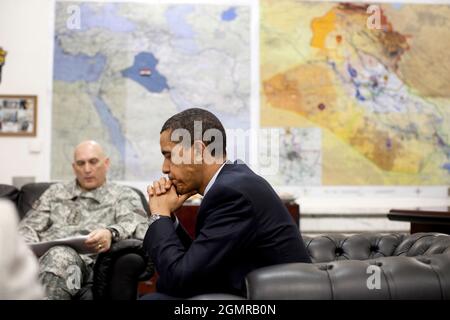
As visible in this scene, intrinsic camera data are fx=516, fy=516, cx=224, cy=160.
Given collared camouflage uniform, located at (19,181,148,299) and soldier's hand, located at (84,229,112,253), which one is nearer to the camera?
soldier's hand, located at (84,229,112,253)

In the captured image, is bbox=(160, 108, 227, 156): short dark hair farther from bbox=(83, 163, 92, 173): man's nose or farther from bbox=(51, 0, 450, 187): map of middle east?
bbox=(51, 0, 450, 187): map of middle east

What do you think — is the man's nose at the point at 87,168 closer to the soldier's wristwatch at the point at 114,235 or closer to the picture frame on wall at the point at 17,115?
the soldier's wristwatch at the point at 114,235

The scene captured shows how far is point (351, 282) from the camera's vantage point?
1531 mm

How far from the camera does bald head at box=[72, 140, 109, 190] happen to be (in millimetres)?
3660

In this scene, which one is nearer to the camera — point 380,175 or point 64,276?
point 64,276

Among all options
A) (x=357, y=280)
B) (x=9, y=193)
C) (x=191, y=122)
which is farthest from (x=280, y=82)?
(x=357, y=280)

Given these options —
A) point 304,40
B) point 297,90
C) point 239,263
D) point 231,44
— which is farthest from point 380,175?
point 239,263

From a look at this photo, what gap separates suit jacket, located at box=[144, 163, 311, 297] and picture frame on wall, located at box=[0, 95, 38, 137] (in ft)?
10.1

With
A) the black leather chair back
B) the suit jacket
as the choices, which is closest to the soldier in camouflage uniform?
the black leather chair back

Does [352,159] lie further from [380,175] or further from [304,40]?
[304,40]

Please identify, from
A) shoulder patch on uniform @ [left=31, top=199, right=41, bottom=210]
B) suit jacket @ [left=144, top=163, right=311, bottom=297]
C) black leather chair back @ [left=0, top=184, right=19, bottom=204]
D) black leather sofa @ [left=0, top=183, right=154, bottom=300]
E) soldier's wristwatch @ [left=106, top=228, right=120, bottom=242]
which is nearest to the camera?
suit jacket @ [left=144, top=163, right=311, bottom=297]

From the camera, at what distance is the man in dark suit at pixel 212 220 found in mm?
1621

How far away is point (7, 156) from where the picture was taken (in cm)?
443

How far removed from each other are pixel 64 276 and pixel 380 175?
116 inches
